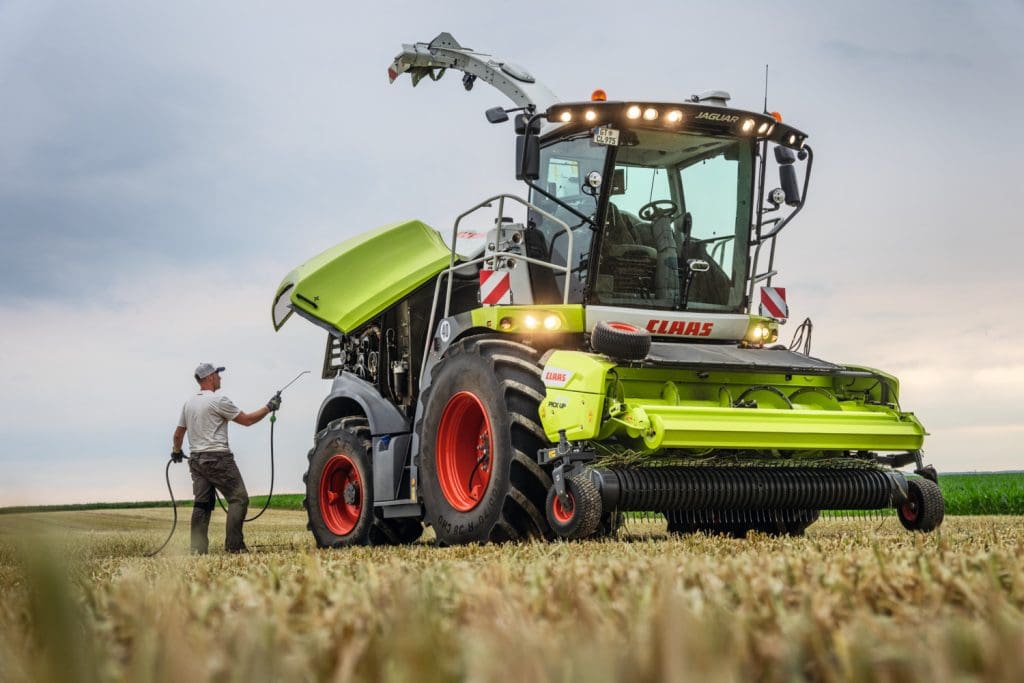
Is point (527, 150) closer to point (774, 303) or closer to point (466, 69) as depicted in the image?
point (774, 303)

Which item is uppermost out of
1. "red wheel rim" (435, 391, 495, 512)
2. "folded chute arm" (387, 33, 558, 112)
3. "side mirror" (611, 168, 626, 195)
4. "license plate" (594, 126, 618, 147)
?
"folded chute arm" (387, 33, 558, 112)

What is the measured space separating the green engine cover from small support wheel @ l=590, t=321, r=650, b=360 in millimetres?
3236

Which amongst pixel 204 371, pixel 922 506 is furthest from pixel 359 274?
pixel 922 506

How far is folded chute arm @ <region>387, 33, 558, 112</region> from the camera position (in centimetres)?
1138

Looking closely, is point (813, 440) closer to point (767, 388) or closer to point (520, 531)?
point (767, 388)

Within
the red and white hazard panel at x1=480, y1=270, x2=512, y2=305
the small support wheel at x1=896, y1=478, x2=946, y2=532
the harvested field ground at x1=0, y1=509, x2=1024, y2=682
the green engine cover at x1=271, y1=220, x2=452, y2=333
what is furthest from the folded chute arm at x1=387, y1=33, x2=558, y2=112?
the harvested field ground at x1=0, y1=509, x2=1024, y2=682

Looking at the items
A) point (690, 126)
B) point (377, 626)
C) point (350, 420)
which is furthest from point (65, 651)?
point (350, 420)

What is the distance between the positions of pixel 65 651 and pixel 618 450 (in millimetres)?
5652

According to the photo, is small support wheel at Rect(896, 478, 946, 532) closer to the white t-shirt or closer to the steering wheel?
the steering wheel

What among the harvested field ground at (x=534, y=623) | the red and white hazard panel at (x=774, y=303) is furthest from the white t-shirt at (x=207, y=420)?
the harvested field ground at (x=534, y=623)

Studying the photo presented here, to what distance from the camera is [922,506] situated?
7.35 meters

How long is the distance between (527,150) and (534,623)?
5.36 metres

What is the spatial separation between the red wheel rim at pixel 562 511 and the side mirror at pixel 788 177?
3.16 metres

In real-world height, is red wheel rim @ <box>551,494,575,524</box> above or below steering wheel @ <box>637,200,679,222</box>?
below
